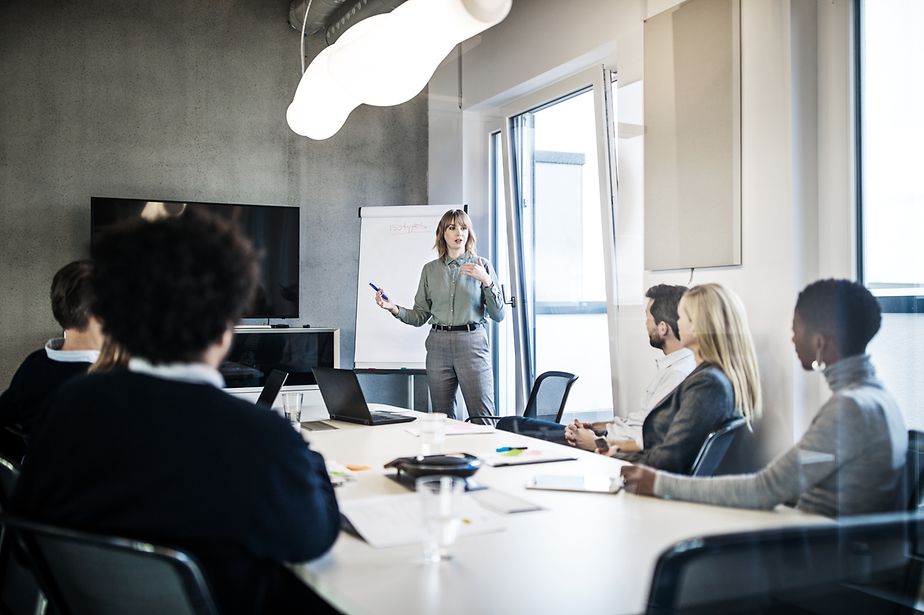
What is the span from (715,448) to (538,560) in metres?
0.77

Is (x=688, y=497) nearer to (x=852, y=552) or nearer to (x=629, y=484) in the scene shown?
(x=629, y=484)

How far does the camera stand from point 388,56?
2271 millimetres

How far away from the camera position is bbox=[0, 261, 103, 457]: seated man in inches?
89.6

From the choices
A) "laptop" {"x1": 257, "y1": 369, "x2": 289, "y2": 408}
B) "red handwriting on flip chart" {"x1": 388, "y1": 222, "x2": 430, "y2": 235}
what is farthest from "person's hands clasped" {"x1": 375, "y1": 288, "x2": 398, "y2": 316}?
"laptop" {"x1": 257, "y1": 369, "x2": 289, "y2": 408}

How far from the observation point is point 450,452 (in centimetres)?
237

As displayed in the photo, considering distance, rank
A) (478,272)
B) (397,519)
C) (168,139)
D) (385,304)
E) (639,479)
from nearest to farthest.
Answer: (397,519) < (639,479) < (478,272) < (385,304) < (168,139)

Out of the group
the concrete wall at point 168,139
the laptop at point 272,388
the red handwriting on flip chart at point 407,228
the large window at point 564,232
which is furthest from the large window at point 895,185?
the concrete wall at point 168,139

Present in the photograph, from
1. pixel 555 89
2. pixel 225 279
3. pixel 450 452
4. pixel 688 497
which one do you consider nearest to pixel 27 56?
pixel 555 89

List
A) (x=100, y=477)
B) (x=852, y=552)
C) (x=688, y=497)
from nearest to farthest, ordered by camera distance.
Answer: (x=100, y=477) → (x=852, y=552) → (x=688, y=497)

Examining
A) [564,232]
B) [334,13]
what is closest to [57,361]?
[564,232]

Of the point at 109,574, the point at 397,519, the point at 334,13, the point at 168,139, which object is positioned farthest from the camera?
the point at 168,139

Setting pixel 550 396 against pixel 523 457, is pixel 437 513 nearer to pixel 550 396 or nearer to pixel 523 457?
pixel 523 457

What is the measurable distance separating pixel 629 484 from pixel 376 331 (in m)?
3.84

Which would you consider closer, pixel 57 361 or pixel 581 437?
pixel 57 361
